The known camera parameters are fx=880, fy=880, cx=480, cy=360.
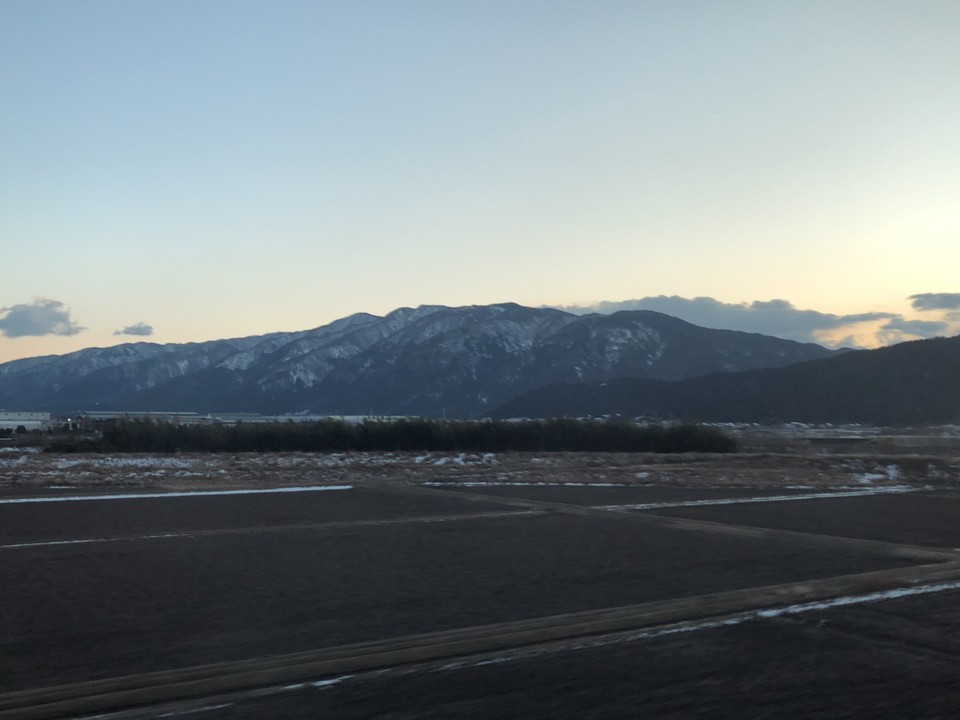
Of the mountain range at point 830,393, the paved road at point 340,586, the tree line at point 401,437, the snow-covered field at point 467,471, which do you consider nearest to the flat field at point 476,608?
the paved road at point 340,586

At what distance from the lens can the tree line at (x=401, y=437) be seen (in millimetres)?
38875

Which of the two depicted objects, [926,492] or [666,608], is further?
[926,492]

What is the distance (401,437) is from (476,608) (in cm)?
3340

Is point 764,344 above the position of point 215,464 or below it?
above

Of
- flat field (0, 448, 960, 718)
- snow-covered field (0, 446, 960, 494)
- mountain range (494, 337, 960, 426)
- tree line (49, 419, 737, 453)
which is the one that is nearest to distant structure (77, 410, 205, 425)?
tree line (49, 419, 737, 453)

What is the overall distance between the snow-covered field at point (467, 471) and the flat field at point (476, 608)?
4.96m

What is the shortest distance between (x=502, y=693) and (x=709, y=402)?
9857cm

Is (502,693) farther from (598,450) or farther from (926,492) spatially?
(598,450)

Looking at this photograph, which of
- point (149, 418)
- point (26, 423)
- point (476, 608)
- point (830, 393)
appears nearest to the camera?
point (476, 608)

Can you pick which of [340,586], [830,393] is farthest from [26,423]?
[340,586]

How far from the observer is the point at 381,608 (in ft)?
26.2

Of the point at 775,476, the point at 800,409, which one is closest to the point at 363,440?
the point at 775,476

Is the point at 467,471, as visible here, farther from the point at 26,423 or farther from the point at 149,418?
the point at 26,423

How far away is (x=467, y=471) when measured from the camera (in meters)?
26.9
